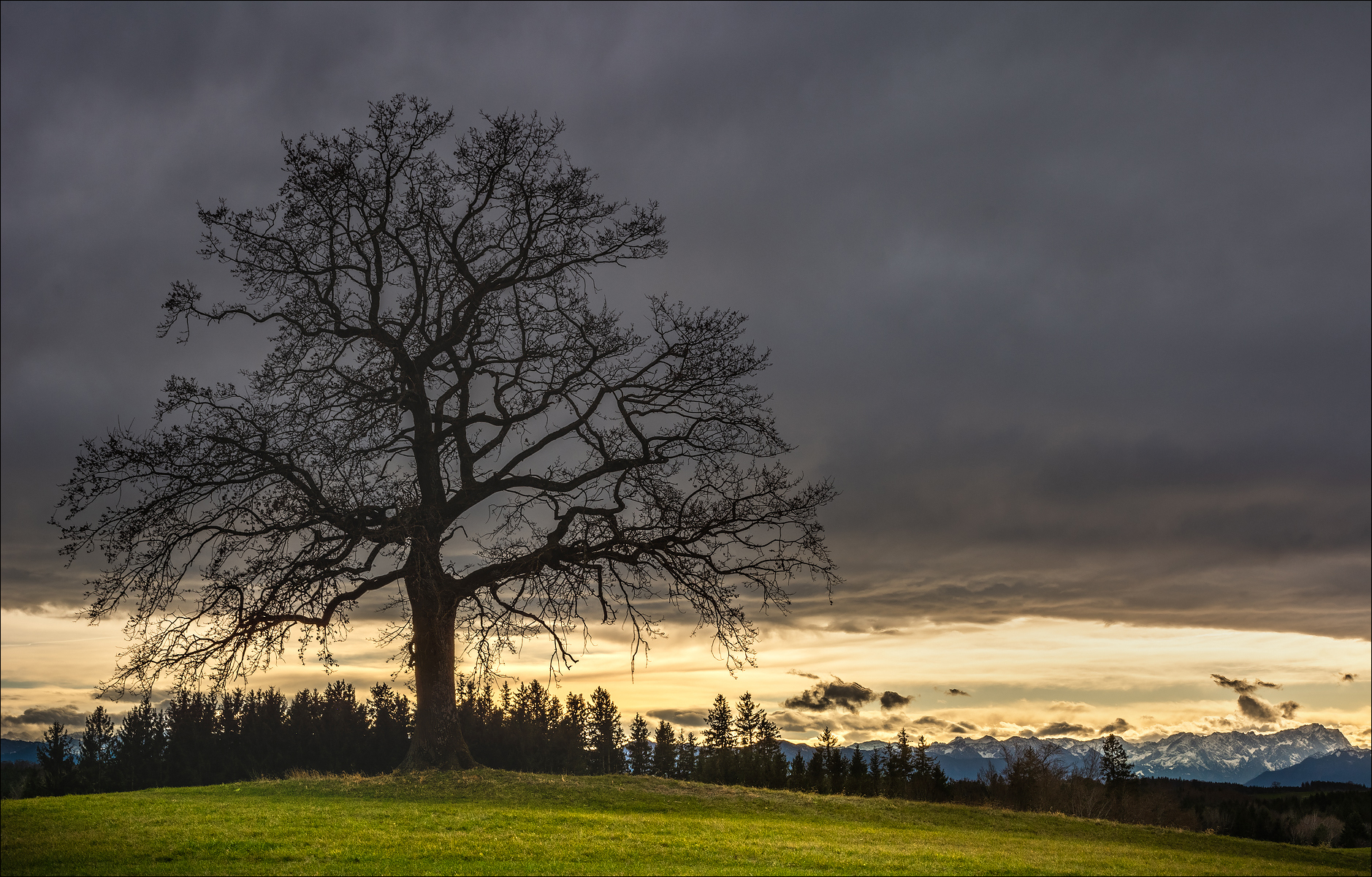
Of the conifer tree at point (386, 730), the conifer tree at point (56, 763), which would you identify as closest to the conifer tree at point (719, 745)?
the conifer tree at point (386, 730)

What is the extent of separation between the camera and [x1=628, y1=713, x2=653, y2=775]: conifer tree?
108625mm

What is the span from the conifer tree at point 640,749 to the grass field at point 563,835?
88254 mm

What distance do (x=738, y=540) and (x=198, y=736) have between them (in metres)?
98.8

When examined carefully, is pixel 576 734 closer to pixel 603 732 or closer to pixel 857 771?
pixel 603 732

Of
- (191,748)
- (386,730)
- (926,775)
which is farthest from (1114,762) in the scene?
(191,748)

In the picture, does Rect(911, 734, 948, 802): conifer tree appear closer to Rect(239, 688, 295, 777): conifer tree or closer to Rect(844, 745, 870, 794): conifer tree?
Rect(844, 745, 870, 794): conifer tree

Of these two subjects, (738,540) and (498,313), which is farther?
(498,313)

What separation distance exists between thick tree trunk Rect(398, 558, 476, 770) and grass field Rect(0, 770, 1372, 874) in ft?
3.87

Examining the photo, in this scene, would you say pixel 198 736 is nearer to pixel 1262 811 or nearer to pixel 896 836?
pixel 896 836

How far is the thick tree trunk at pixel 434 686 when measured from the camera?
2147 cm

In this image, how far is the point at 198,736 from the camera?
96812mm

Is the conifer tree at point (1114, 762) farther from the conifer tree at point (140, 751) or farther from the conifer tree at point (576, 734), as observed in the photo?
the conifer tree at point (140, 751)

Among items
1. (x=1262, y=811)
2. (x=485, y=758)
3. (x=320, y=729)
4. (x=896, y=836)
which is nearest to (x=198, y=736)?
(x=320, y=729)

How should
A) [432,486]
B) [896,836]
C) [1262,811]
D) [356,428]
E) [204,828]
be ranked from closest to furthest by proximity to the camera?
[204,828], [896,836], [356,428], [432,486], [1262,811]
